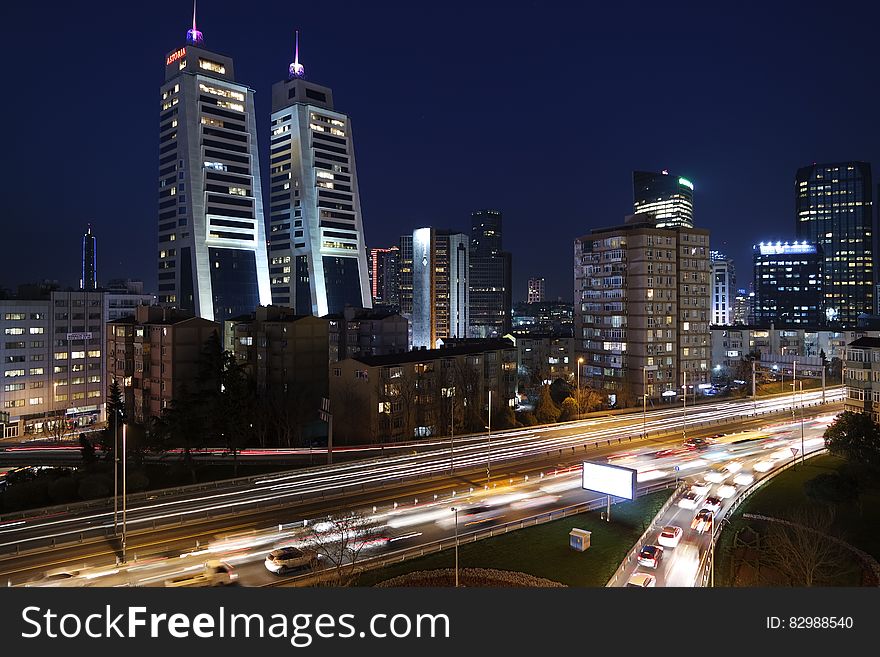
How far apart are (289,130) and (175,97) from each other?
79.5 feet

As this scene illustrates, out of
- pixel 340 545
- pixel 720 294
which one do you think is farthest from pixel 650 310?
pixel 720 294

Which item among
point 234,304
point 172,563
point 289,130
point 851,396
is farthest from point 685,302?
point 289,130

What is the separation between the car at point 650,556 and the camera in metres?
22.8

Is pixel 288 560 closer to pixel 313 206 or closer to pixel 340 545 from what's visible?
pixel 340 545

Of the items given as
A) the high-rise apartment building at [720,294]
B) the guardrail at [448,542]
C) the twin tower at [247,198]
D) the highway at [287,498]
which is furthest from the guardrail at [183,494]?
the high-rise apartment building at [720,294]

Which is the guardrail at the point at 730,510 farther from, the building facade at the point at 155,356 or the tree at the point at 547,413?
the building facade at the point at 155,356

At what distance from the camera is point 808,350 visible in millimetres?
96188

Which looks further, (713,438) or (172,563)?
(713,438)

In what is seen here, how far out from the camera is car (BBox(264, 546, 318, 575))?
21812 mm

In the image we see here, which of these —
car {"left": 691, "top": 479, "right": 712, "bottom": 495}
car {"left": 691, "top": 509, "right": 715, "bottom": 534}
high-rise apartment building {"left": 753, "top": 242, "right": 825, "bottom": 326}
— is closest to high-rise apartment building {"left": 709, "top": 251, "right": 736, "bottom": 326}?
high-rise apartment building {"left": 753, "top": 242, "right": 825, "bottom": 326}

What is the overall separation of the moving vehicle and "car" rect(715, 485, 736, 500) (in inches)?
971

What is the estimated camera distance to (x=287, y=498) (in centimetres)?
3016

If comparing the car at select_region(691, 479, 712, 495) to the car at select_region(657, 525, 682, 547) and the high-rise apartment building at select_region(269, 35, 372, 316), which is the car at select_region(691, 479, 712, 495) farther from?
the high-rise apartment building at select_region(269, 35, 372, 316)

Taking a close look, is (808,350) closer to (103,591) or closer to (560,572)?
(560,572)
